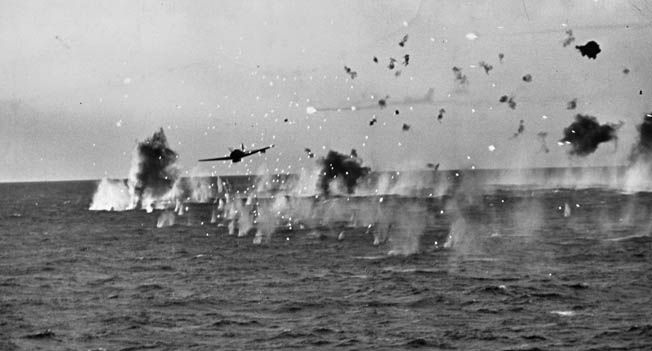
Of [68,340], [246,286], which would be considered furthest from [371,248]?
[68,340]

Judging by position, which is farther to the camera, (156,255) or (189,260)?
(156,255)

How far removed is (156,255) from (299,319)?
214ft

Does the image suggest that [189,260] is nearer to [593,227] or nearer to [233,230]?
[233,230]

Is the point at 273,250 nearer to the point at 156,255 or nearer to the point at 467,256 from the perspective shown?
the point at 156,255

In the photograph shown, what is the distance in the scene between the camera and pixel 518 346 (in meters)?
65.2

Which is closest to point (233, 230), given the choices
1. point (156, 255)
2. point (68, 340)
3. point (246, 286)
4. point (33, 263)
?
point (156, 255)

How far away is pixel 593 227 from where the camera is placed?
6791 inches

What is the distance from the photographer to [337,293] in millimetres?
90438

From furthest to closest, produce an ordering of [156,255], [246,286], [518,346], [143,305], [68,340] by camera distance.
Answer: [156,255]
[246,286]
[143,305]
[68,340]
[518,346]

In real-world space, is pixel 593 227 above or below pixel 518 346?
above

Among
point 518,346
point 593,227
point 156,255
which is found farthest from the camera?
point 593,227

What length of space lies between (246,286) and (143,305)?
14.7m

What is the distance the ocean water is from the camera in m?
69.4

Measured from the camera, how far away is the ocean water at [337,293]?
228ft
